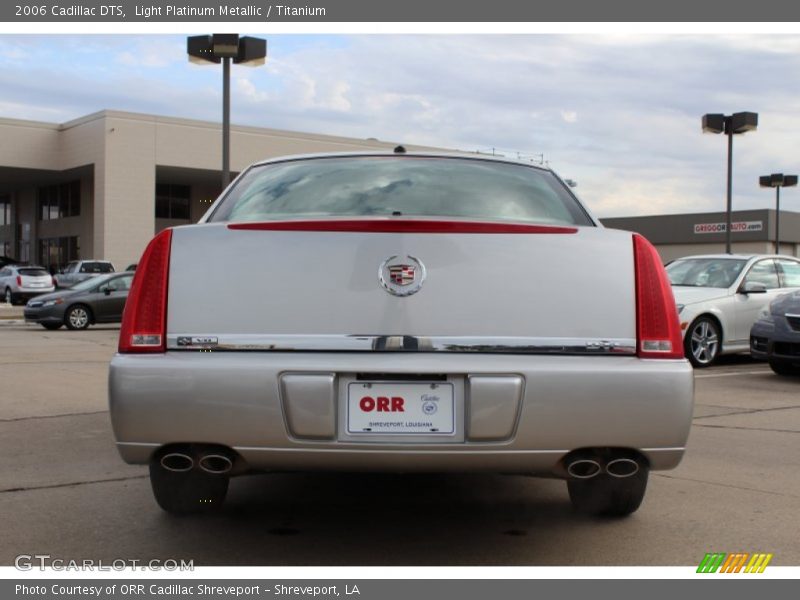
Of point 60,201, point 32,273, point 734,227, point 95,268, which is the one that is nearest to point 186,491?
point 32,273

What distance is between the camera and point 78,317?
19562 millimetres

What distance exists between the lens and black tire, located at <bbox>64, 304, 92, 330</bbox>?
19453mm

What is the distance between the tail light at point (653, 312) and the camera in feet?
10.9

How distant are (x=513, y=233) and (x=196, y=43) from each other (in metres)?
15.0

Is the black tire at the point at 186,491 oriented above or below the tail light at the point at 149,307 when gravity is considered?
below

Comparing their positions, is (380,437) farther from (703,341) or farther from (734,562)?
(703,341)

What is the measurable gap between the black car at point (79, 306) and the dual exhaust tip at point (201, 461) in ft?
54.7

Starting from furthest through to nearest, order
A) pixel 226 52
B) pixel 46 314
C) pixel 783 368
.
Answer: pixel 46 314, pixel 226 52, pixel 783 368

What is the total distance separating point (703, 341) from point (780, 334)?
150 cm

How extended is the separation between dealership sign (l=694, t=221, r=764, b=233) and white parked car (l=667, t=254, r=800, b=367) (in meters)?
52.5

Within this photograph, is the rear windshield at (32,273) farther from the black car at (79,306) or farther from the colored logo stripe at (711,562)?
the colored logo stripe at (711,562)

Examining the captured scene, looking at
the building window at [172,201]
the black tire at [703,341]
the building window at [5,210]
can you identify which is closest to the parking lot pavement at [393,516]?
the black tire at [703,341]

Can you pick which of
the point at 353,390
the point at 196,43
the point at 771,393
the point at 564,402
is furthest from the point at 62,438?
the point at 196,43
